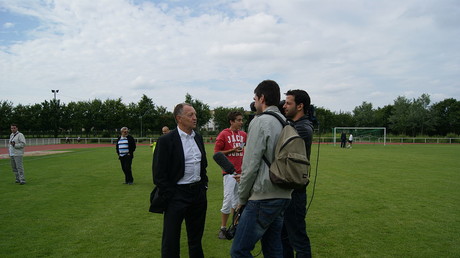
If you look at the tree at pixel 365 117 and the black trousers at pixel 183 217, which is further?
the tree at pixel 365 117

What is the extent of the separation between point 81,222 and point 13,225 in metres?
1.22

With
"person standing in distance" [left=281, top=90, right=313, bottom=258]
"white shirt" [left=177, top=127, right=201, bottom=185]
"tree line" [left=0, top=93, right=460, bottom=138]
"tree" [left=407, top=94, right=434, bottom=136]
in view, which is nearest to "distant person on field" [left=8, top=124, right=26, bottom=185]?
"white shirt" [left=177, top=127, right=201, bottom=185]

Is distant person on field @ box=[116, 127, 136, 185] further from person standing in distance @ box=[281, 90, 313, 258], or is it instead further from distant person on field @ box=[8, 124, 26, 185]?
person standing in distance @ box=[281, 90, 313, 258]

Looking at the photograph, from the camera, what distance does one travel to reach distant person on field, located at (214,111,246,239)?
5.21 metres

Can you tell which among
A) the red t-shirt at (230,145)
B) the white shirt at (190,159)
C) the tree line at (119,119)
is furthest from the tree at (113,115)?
the white shirt at (190,159)

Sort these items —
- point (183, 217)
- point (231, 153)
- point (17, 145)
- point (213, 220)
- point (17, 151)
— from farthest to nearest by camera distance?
point (17, 151), point (17, 145), point (213, 220), point (231, 153), point (183, 217)

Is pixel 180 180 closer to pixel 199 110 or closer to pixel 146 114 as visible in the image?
pixel 199 110

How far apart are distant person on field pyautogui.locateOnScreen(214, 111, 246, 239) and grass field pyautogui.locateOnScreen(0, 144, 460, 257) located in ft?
1.68

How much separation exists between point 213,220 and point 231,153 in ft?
5.87

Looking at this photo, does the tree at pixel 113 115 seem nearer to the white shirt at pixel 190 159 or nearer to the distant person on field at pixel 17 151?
the distant person on field at pixel 17 151

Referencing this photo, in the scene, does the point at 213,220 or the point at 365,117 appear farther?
the point at 365,117

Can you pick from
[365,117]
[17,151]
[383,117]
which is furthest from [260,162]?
[383,117]

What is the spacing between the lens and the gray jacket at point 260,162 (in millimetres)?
2584

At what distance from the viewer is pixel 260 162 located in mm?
2619
